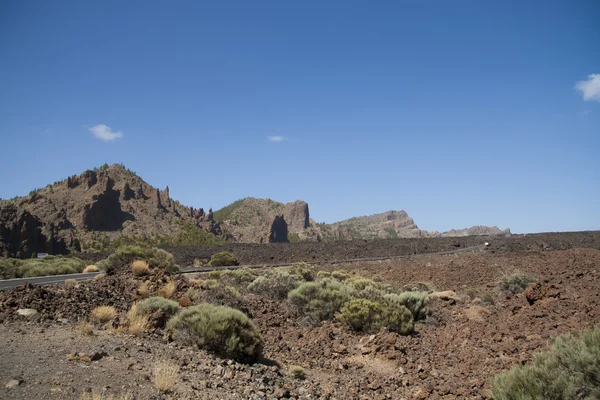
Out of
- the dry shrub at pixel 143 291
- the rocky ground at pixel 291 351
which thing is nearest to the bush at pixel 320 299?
the rocky ground at pixel 291 351

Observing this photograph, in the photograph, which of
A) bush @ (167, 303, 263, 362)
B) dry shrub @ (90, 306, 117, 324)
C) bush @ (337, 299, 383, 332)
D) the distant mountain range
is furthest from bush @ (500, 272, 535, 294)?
the distant mountain range

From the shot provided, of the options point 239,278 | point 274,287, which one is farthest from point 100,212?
point 274,287

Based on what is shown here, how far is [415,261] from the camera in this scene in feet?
123

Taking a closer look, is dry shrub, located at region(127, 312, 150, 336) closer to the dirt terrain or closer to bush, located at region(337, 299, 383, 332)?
bush, located at region(337, 299, 383, 332)

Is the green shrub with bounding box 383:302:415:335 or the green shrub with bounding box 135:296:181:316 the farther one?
the green shrub with bounding box 383:302:415:335

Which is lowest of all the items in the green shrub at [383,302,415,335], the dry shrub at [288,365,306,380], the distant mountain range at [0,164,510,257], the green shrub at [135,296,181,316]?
the dry shrub at [288,365,306,380]

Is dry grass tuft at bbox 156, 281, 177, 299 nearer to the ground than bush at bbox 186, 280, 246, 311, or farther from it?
farther from it

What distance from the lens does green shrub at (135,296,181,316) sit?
445 inches

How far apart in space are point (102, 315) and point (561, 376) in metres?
9.87

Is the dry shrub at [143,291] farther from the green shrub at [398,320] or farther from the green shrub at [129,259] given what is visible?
the green shrub at [398,320]

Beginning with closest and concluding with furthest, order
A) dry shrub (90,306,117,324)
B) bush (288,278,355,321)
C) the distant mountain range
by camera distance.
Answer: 1. dry shrub (90,306,117,324)
2. bush (288,278,355,321)
3. the distant mountain range

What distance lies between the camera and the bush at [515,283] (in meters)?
18.8

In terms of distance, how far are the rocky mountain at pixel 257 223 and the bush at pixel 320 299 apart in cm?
10396

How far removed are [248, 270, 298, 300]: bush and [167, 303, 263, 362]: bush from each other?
8.38m
